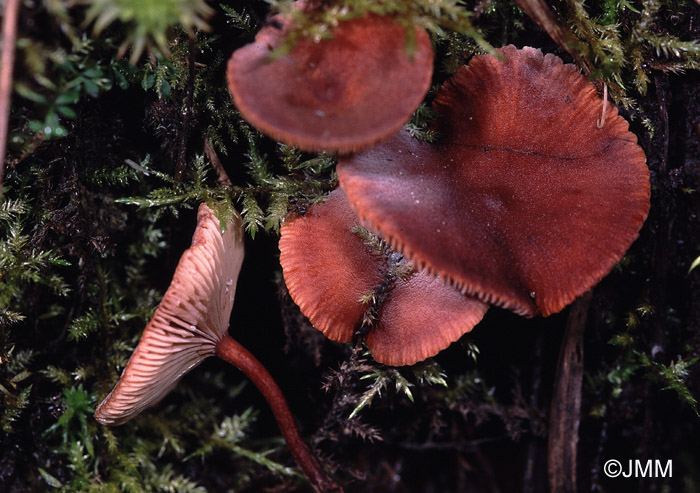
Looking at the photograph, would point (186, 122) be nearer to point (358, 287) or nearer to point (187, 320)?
point (187, 320)

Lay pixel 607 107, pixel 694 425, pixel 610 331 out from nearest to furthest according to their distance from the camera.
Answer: pixel 607 107 → pixel 610 331 → pixel 694 425

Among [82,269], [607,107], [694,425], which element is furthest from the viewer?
[694,425]

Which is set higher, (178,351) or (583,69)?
(583,69)

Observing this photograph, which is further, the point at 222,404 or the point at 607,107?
the point at 222,404

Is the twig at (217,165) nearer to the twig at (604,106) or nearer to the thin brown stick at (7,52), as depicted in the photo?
the thin brown stick at (7,52)

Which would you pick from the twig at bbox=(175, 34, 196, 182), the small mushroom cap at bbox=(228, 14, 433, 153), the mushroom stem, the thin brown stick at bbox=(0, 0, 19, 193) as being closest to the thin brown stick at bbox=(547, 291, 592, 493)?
the mushroom stem

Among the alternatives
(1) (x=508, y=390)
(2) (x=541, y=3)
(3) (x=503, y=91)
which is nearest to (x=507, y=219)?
(3) (x=503, y=91)

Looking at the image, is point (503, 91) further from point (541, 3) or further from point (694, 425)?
point (694, 425)
